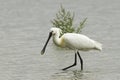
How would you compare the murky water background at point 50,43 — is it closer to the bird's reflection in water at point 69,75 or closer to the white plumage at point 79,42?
the bird's reflection in water at point 69,75

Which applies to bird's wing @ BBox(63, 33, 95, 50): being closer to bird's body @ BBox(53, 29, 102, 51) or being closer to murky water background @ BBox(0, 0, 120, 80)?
bird's body @ BBox(53, 29, 102, 51)

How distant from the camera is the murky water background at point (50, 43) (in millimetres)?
13516

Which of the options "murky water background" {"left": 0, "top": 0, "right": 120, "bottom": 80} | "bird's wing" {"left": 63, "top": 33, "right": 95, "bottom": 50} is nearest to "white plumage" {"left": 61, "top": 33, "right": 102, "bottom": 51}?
"bird's wing" {"left": 63, "top": 33, "right": 95, "bottom": 50}

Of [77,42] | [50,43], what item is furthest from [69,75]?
[50,43]

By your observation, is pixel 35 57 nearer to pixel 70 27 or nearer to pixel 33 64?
pixel 33 64

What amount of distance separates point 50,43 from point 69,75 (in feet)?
16.1

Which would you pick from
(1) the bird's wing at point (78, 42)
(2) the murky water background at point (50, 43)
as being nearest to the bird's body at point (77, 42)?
(1) the bird's wing at point (78, 42)

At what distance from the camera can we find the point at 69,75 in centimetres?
1341

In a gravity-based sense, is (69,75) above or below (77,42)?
below

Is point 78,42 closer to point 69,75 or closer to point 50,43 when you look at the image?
point 69,75

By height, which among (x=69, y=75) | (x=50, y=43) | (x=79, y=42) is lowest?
(x=69, y=75)

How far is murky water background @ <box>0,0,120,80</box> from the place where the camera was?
13516 millimetres

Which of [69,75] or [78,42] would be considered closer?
[69,75]

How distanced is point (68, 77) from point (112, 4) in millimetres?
16184
